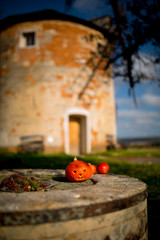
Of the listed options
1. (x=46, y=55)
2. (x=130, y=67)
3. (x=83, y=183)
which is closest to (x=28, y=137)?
(x=46, y=55)

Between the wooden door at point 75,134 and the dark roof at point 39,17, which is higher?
the dark roof at point 39,17

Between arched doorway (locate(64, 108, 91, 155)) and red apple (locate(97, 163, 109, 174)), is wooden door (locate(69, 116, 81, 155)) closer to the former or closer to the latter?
arched doorway (locate(64, 108, 91, 155))

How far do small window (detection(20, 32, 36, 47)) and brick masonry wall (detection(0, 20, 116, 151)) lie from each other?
0.20 meters

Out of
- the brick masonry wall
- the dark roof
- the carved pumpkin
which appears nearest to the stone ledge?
the carved pumpkin

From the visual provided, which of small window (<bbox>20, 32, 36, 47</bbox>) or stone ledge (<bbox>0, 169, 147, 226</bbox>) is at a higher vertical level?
small window (<bbox>20, 32, 36, 47</bbox>)

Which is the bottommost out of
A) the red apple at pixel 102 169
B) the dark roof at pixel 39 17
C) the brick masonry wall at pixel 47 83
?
the red apple at pixel 102 169

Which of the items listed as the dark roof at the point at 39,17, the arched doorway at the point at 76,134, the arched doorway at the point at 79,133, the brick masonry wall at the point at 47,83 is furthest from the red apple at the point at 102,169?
the dark roof at the point at 39,17

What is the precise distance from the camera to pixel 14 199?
158cm

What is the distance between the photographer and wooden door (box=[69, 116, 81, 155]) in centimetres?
1077

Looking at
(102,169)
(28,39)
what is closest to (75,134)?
(28,39)

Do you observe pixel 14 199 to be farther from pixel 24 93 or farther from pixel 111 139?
pixel 111 139

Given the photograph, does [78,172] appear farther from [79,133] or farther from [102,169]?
[79,133]

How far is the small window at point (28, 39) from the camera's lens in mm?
10484

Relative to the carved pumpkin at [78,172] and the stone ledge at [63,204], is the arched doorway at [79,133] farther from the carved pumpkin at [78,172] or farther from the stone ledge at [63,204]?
the stone ledge at [63,204]
